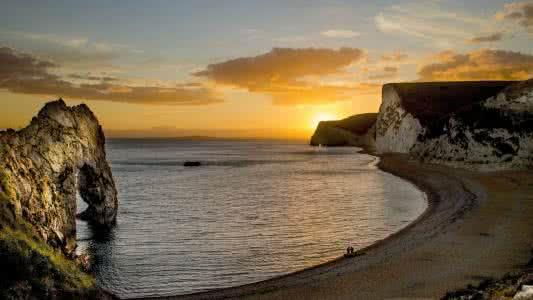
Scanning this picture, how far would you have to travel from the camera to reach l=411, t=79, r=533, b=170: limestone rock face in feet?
190

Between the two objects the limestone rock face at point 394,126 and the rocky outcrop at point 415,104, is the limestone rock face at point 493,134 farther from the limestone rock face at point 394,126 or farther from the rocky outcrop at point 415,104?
the rocky outcrop at point 415,104

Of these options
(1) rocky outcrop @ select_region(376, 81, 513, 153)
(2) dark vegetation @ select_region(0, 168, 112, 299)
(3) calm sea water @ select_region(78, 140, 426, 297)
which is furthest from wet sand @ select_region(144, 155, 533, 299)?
(1) rocky outcrop @ select_region(376, 81, 513, 153)

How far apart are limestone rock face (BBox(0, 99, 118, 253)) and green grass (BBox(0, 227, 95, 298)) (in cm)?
192

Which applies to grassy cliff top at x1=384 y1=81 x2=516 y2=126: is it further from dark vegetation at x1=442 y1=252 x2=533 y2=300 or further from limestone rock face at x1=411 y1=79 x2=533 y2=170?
dark vegetation at x1=442 y1=252 x2=533 y2=300

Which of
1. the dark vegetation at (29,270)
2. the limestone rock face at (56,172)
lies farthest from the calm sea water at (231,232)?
the dark vegetation at (29,270)

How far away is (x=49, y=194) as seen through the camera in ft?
69.5

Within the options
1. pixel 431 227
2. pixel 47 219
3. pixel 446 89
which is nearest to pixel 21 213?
pixel 47 219

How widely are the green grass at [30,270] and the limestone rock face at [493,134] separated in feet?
181

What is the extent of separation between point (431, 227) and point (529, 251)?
26.2 ft

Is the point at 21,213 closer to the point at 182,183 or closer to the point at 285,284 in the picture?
the point at 285,284

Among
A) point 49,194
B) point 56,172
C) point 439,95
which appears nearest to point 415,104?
point 439,95

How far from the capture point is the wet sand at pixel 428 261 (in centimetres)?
1780

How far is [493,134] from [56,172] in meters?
55.9

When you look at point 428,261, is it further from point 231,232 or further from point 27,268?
point 27,268
